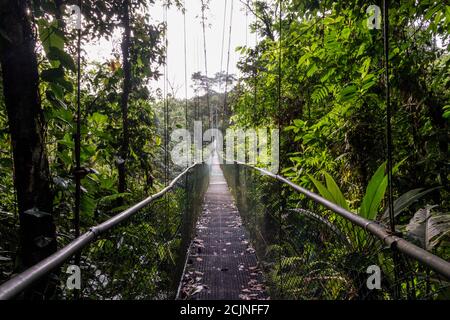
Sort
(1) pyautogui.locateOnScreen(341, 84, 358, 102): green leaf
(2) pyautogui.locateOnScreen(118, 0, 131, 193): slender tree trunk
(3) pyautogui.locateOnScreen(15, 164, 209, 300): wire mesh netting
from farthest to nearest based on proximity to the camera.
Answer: (2) pyautogui.locateOnScreen(118, 0, 131, 193): slender tree trunk
(1) pyautogui.locateOnScreen(341, 84, 358, 102): green leaf
(3) pyautogui.locateOnScreen(15, 164, 209, 300): wire mesh netting

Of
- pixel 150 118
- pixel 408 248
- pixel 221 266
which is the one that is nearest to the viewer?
pixel 408 248

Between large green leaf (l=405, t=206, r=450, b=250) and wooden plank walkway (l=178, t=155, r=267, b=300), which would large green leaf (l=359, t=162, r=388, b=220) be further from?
wooden plank walkway (l=178, t=155, r=267, b=300)

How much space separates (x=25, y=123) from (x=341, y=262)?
4.42 ft

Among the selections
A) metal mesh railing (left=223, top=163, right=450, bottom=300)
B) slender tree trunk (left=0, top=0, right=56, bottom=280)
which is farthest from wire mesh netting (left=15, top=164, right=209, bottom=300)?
metal mesh railing (left=223, top=163, right=450, bottom=300)

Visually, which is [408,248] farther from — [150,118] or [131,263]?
[150,118]

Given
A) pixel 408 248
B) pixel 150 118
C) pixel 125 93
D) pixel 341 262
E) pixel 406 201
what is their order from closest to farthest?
pixel 408 248, pixel 341 262, pixel 406 201, pixel 125 93, pixel 150 118

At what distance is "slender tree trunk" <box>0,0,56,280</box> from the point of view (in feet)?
4.01

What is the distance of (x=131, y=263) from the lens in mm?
1651

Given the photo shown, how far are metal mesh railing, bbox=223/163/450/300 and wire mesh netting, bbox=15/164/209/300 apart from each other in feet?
2.64

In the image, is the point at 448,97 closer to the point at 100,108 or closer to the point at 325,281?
the point at 325,281

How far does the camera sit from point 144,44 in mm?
3658

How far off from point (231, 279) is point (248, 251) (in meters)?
0.89

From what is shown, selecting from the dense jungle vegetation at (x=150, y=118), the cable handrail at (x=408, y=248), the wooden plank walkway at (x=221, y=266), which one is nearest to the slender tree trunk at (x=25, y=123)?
the dense jungle vegetation at (x=150, y=118)

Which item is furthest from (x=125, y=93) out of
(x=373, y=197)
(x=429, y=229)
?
(x=429, y=229)
